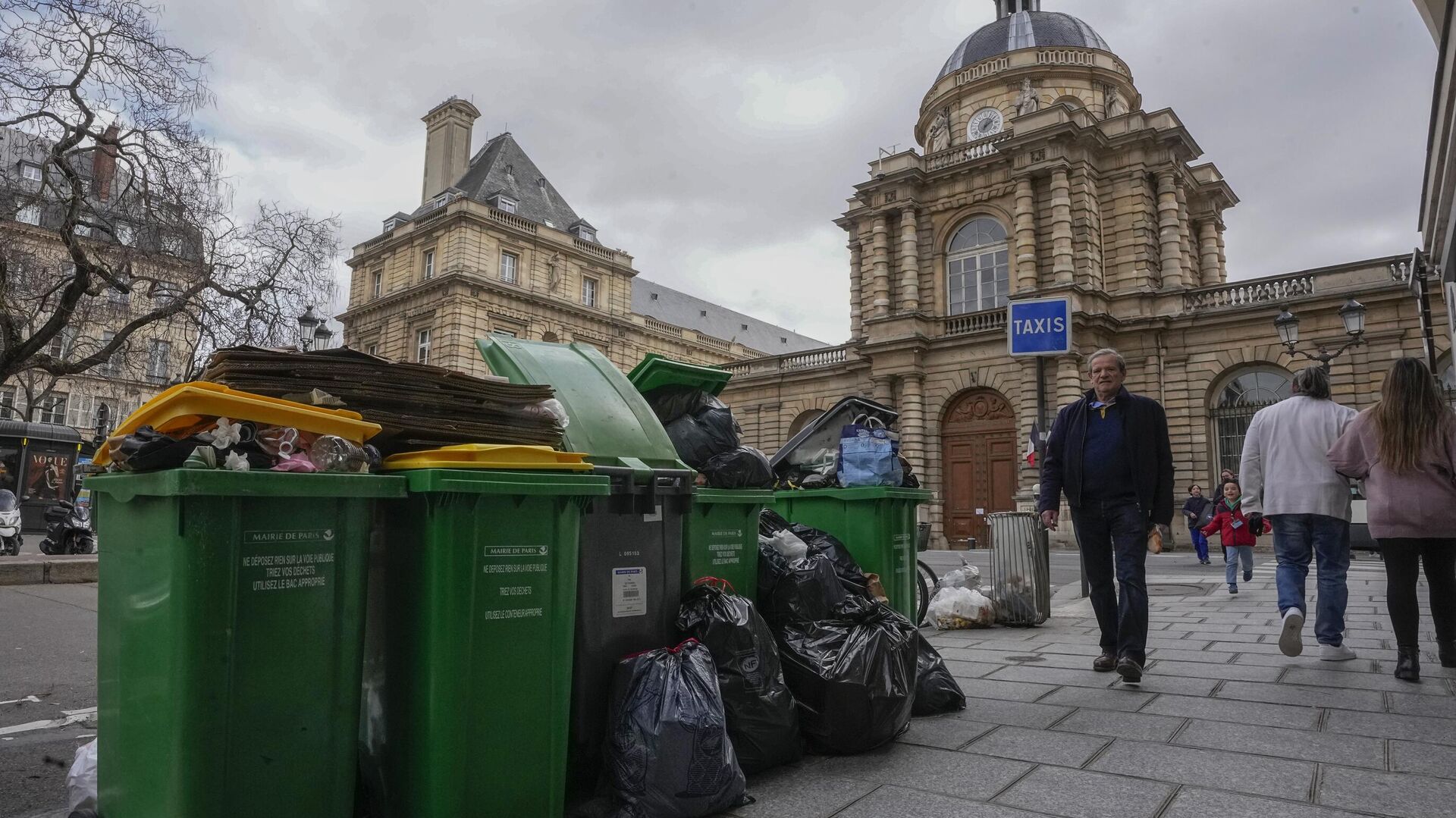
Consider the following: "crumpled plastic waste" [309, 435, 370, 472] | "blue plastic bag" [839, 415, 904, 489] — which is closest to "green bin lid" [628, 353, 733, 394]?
"blue plastic bag" [839, 415, 904, 489]

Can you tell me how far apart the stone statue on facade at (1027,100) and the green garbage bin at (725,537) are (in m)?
27.6

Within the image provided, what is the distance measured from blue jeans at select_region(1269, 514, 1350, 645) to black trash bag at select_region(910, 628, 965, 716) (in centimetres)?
258

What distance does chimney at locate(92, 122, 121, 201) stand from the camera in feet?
38.5

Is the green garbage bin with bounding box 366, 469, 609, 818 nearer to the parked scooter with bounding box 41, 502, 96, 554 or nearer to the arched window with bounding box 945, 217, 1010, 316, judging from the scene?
the parked scooter with bounding box 41, 502, 96, 554

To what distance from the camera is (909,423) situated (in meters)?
26.6

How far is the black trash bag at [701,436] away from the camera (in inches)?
168

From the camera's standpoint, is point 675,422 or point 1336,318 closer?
point 675,422

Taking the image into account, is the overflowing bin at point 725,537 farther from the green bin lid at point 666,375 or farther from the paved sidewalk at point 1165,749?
the paved sidewalk at point 1165,749

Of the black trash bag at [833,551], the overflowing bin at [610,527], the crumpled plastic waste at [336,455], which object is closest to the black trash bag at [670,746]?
the overflowing bin at [610,527]

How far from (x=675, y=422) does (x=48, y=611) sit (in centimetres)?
807

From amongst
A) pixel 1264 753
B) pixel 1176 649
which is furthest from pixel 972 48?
pixel 1264 753

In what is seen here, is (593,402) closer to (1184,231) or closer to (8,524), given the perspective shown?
(8,524)

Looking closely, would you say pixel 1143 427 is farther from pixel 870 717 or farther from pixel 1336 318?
pixel 1336 318

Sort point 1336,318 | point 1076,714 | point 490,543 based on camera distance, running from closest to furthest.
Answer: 1. point 490,543
2. point 1076,714
3. point 1336,318
